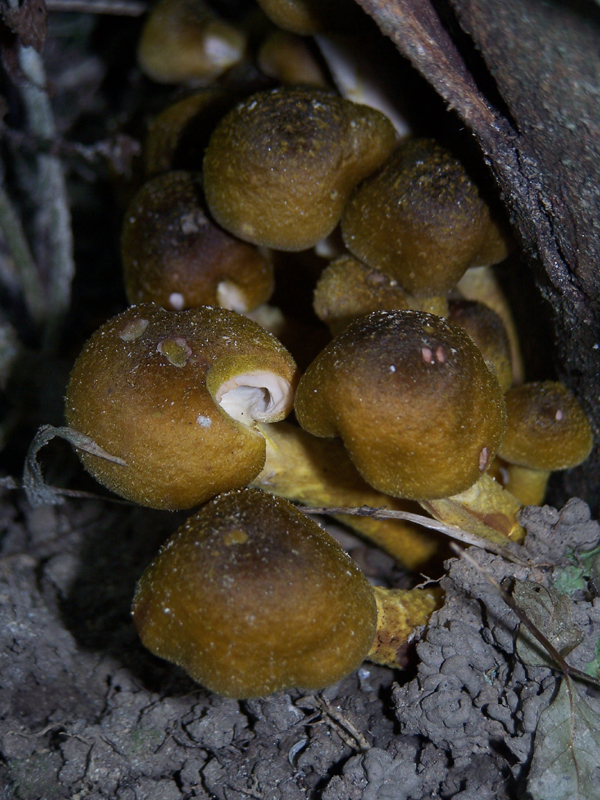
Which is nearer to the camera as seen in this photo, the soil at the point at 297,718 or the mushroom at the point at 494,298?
the soil at the point at 297,718

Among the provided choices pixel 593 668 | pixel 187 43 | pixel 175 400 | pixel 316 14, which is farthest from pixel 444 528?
pixel 187 43

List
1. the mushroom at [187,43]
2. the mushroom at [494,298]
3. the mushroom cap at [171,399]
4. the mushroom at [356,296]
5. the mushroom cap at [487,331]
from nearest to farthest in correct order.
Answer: the mushroom cap at [171,399] → the mushroom at [356,296] → the mushroom cap at [487,331] → the mushroom at [494,298] → the mushroom at [187,43]

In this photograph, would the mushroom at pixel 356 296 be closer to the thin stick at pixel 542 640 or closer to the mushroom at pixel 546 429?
the mushroom at pixel 546 429

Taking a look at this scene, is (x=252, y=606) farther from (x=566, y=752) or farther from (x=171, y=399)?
(x=566, y=752)

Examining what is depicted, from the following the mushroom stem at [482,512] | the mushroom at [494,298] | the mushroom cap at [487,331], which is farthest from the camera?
the mushroom at [494,298]

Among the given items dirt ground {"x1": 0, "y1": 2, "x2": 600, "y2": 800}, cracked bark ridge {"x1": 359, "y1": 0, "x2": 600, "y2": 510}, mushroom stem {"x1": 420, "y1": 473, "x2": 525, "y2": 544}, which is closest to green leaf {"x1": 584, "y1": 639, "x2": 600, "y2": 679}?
dirt ground {"x1": 0, "y1": 2, "x2": 600, "y2": 800}

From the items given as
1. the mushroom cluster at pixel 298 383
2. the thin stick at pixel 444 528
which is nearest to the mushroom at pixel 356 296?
the mushroom cluster at pixel 298 383

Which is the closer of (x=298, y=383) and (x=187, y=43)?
(x=298, y=383)

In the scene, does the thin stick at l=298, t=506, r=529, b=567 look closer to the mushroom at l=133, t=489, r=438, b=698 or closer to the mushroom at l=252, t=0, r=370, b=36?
the mushroom at l=133, t=489, r=438, b=698

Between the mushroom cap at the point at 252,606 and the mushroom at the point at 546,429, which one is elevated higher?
the mushroom at the point at 546,429
